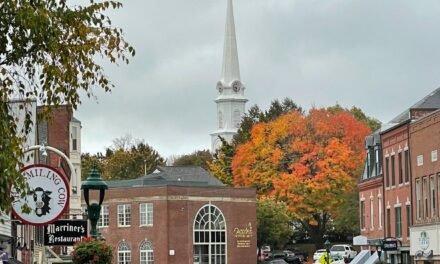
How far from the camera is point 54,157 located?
2660 inches

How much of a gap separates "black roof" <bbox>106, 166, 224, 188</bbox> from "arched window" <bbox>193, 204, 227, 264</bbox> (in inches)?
127

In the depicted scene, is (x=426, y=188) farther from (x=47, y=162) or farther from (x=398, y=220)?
(x=47, y=162)

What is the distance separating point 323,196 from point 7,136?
86.9m

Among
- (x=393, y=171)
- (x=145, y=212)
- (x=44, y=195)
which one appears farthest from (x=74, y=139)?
(x=44, y=195)

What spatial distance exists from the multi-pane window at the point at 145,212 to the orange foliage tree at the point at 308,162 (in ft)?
40.6

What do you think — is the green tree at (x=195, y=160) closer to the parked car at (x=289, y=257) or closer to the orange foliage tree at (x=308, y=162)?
the orange foliage tree at (x=308, y=162)

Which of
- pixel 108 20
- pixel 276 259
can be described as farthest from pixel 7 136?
pixel 276 259

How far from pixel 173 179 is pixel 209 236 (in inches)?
398

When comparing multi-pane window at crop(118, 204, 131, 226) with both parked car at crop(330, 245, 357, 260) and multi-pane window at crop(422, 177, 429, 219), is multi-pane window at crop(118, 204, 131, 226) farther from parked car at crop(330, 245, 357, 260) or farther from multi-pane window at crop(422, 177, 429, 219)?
multi-pane window at crop(422, 177, 429, 219)

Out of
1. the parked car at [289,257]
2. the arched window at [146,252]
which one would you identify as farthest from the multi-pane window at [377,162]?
the arched window at [146,252]

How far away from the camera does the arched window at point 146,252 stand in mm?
100875

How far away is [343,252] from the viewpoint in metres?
85.9

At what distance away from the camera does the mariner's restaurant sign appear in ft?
67.6

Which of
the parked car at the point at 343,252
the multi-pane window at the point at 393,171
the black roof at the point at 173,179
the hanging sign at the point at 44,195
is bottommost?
the parked car at the point at 343,252
